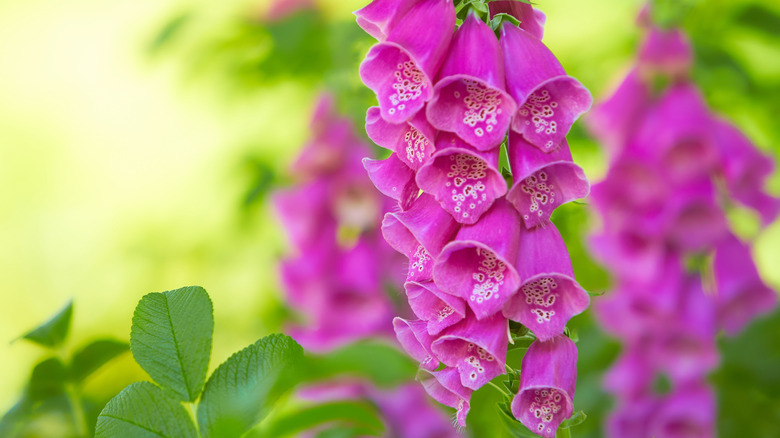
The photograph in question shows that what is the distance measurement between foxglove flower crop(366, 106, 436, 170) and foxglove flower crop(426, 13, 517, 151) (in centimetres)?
1

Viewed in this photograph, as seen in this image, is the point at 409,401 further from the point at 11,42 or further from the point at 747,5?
the point at 11,42

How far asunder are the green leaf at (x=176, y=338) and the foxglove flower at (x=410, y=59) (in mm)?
151

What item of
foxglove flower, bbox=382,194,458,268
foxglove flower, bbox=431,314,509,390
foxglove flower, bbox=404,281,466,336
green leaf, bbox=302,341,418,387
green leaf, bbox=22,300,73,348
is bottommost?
green leaf, bbox=302,341,418,387

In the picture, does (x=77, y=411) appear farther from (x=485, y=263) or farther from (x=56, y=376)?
(x=485, y=263)

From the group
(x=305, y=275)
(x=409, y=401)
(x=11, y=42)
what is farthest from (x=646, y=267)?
(x=11, y=42)

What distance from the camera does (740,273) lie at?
1.13 m

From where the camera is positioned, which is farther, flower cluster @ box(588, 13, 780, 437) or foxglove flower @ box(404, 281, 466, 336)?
flower cluster @ box(588, 13, 780, 437)

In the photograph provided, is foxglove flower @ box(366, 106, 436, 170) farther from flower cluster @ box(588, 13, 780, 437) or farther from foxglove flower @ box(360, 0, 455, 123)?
flower cluster @ box(588, 13, 780, 437)

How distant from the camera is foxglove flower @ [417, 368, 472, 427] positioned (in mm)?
476

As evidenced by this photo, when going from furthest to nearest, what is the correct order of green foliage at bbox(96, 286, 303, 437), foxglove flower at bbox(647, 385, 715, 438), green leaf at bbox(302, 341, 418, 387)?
foxglove flower at bbox(647, 385, 715, 438) → green foliage at bbox(96, 286, 303, 437) → green leaf at bbox(302, 341, 418, 387)

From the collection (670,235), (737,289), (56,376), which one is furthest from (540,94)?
(737,289)

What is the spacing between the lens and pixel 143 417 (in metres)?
0.39

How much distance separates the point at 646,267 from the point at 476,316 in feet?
2.16

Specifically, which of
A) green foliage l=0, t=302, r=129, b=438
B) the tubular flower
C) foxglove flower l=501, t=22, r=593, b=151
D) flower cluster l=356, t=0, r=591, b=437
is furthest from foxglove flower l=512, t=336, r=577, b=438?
the tubular flower
